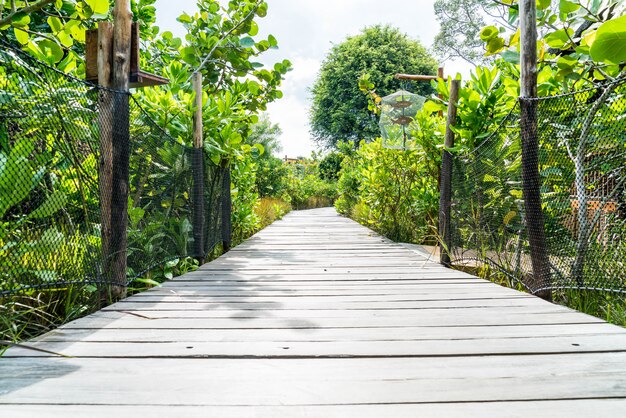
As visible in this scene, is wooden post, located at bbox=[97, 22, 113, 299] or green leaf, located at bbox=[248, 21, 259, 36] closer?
wooden post, located at bbox=[97, 22, 113, 299]

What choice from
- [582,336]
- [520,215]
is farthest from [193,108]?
[582,336]

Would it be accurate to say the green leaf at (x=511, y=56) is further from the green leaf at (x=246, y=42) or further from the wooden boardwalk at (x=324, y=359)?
the green leaf at (x=246, y=42)

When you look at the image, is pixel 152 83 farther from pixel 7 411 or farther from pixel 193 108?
pixel 7 411

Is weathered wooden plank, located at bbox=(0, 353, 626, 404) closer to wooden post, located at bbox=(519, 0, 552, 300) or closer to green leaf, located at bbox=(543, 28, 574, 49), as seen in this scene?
wooden post, located at bbox=(519, 0, 552, 300)

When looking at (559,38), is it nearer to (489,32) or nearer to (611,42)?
(489,32)

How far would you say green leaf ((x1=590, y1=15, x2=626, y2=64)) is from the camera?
2.23 ft

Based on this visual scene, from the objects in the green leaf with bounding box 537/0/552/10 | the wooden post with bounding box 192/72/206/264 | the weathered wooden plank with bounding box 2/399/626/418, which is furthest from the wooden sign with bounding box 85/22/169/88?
the green leaf with bounding box 537/0/552/10

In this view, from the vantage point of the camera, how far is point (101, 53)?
7.82 ft

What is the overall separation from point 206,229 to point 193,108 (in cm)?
122

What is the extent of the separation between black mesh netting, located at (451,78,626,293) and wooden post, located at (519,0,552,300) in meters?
0.04

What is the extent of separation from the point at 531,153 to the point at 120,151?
2419 mm

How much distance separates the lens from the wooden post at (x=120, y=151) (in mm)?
2350

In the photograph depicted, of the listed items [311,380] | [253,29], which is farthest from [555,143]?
[253,29]

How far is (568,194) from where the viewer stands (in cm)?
246
